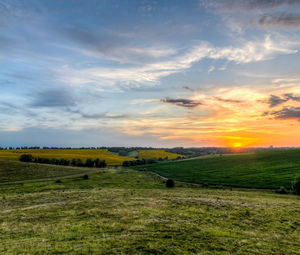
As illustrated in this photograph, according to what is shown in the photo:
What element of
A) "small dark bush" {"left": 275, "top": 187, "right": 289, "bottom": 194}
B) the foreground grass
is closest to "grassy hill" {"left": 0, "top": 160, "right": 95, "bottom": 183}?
the foreground grass

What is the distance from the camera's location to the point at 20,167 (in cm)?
6906

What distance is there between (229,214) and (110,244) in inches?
540

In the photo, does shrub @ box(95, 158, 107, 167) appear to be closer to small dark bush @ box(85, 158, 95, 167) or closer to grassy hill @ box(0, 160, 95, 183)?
small dark bush @ box(85, 158, 95, 167)

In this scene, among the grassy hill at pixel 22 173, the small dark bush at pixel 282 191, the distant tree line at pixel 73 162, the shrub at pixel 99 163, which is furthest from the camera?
the shrub at pixel 99 163

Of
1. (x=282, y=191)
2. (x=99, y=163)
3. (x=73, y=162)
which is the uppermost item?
(x=282, y=191)

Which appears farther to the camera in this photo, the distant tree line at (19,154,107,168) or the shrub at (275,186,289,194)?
the distant tree line at (19,154,107,168)

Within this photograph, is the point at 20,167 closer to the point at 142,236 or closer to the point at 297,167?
the point at 142,236

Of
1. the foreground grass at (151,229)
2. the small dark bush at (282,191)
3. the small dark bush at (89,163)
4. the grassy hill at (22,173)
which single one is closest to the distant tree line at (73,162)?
the small dark bush at (89,163)

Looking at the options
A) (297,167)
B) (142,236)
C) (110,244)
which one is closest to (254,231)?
(142,236)

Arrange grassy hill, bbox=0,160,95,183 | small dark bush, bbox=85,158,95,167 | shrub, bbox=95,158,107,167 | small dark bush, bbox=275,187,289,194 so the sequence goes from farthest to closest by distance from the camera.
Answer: shrub, bbox=95,158,107,167, small dark bush, bbox=85,158,95,167, grassy hill, bbox=0,160,95,183, small dark bush, bbox=275,187,289,194

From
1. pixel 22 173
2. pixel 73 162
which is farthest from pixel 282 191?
pixel 73 162

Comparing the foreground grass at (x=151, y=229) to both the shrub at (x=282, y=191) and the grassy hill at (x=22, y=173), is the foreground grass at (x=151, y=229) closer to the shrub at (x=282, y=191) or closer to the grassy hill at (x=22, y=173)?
the shrub at (x=282, y=191)

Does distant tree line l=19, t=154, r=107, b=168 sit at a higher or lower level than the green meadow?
lower

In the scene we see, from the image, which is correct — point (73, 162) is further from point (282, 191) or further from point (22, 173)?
point (282, 191)
